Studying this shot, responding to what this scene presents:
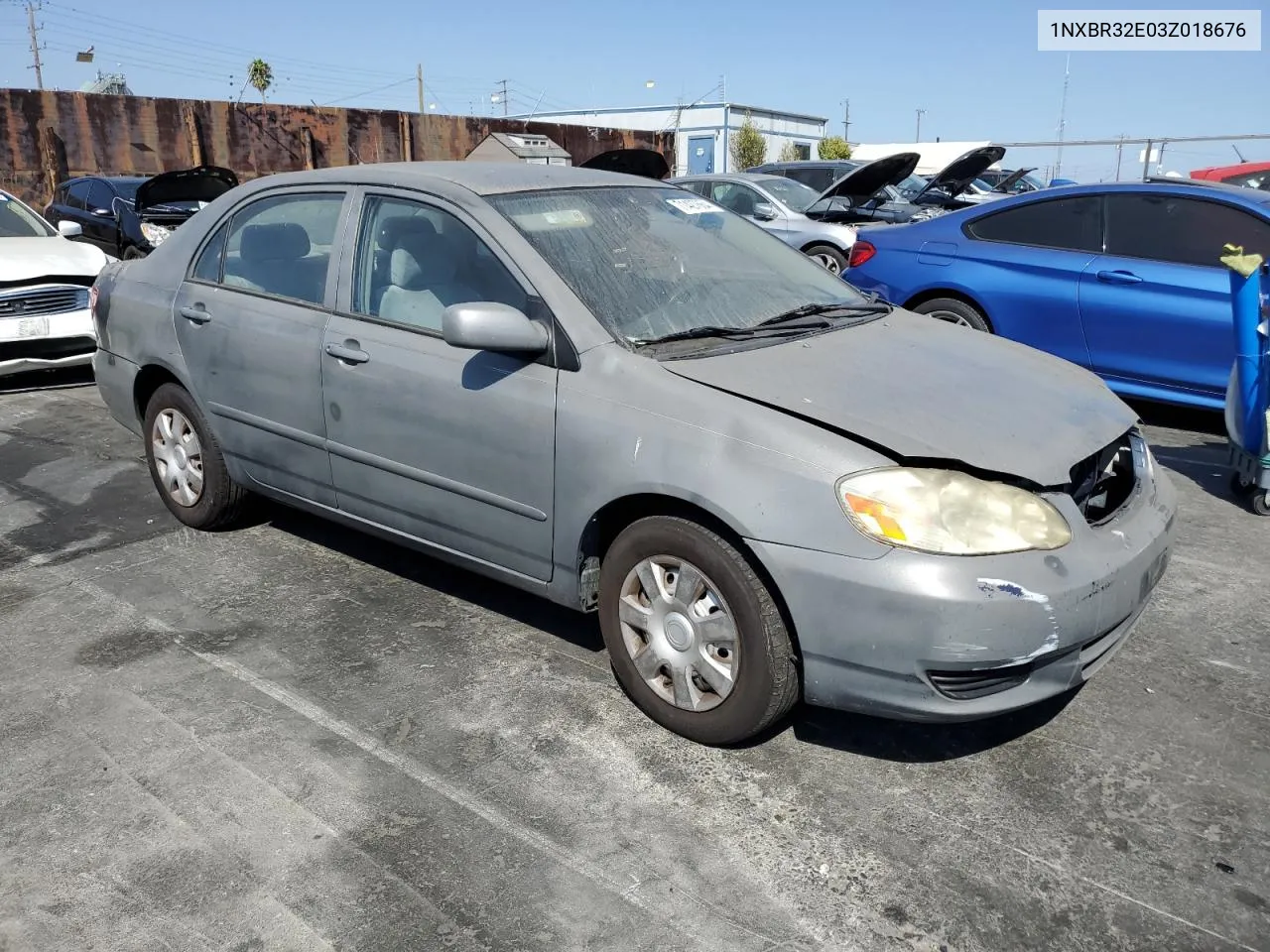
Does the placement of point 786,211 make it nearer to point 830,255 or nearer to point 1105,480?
point 830,255

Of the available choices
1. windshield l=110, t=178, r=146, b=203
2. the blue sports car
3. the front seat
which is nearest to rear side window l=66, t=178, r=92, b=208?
windshield l=110, t=178, r=146, b=203

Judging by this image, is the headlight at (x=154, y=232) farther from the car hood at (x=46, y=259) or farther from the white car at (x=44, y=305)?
the white car at (x=44, y=305)

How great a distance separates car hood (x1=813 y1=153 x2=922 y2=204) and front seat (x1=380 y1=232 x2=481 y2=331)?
216 inches

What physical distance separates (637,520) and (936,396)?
95 centimetres

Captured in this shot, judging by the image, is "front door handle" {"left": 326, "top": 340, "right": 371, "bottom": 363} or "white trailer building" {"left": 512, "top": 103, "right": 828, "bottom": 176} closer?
A: "front door handle" {"left": 326, "top": 340, "right": 371, "bottom": 363}

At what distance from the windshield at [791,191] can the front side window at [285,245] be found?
9.53 metres

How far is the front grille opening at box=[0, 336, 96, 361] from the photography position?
23.9 feet

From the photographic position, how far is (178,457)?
4656 mm

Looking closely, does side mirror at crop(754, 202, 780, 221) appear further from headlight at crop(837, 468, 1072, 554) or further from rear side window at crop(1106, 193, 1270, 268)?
headlight at crop(837, 468, 1072, 554)

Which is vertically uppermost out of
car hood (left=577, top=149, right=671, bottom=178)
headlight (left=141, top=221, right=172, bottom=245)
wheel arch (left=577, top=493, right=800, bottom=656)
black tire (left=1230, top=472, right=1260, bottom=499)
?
car hood (left=577, top=149, right=671, bottom=178)

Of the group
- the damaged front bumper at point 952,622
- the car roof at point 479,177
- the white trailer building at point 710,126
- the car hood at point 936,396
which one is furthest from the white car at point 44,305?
the white trailer building at point 710,126

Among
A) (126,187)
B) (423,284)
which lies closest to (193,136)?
(126,187)

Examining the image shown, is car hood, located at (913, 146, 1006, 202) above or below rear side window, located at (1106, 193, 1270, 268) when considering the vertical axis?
above

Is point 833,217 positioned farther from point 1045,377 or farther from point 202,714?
point 202,714
